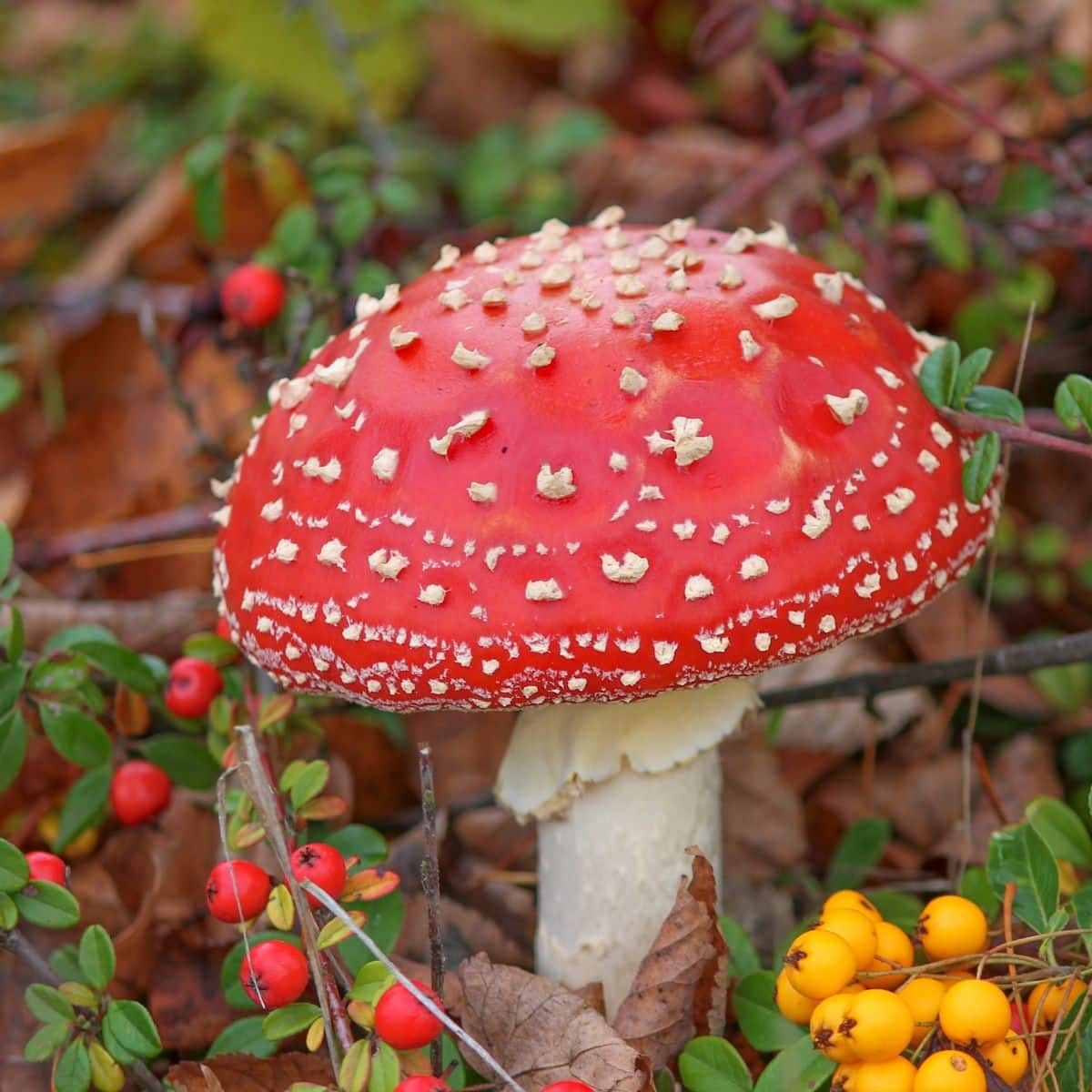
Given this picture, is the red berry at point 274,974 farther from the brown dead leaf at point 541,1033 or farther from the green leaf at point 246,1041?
the brown dead leaf at point 541,1033

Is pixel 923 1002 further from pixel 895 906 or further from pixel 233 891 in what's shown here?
pixel 233 891

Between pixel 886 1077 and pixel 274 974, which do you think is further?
pixel 274 974

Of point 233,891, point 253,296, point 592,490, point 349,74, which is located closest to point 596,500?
point 592,490

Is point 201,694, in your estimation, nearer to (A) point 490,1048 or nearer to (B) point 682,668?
(A) point 490,1048

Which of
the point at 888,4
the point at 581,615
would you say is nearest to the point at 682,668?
the point at 581,615

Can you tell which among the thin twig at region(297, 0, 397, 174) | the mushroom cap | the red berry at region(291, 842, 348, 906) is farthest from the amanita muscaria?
the thin twig at region(297, 0, 397, 174)

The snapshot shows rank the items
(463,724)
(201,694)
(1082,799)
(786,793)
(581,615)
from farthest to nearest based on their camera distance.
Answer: (463,724) → (786,793) → (1082,799) → (201,694) → (581,615)

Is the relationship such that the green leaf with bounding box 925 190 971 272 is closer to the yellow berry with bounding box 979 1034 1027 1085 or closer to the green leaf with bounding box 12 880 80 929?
the yellow berry with bounding box 979 1034 1027 1085
